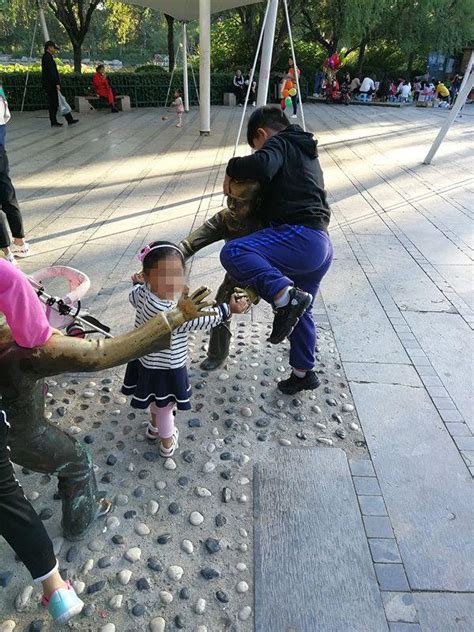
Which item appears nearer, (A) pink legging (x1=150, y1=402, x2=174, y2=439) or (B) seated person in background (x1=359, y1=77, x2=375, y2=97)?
(A) pink legging (x1=150, y1=402, x2=174, y2=439)

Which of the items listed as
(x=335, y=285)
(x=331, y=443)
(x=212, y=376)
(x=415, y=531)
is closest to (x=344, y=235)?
(x=335, y=285)

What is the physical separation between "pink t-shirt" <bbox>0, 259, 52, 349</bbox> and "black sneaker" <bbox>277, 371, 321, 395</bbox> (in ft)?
6.14

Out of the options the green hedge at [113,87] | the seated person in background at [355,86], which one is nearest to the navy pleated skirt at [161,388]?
the green hedge at [113,87]

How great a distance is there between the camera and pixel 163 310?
2.25m

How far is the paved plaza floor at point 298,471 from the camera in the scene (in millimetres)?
1930

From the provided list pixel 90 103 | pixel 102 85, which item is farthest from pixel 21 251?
pixel 90 103

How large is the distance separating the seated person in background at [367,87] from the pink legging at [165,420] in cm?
2453

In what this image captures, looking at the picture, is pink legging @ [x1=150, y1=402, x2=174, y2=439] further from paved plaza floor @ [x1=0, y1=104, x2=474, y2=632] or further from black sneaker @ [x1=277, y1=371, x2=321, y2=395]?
black sneaker @ [x1=277, y1=371, x2=321, y2=395]

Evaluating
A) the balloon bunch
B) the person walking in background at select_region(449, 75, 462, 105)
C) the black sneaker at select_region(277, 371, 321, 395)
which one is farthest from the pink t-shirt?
the person walking in background at select_region(449, 75, 462, 105)

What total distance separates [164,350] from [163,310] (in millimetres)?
252

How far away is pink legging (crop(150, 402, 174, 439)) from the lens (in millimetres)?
2523

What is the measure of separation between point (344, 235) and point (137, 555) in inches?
186

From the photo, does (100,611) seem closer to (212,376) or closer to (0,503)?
(0,503)

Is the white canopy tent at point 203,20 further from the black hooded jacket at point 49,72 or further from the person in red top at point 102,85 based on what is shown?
the black hooded jacket at point 49,72
